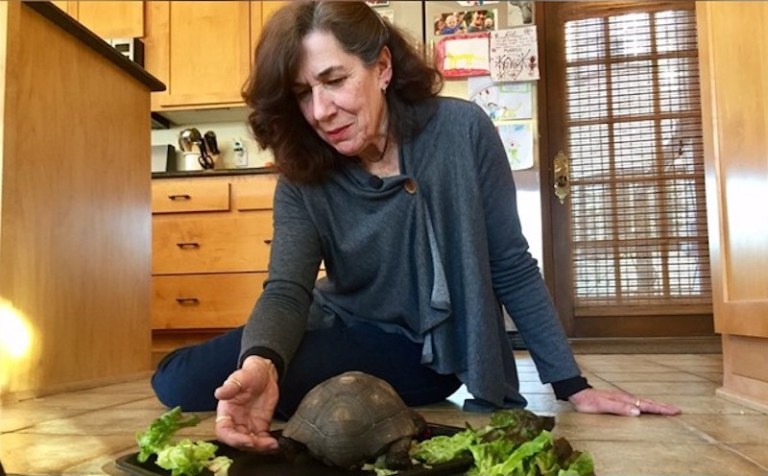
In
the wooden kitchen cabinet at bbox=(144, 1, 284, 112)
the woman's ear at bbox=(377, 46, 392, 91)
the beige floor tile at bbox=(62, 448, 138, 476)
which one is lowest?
the beige floor tile at bbox=(62, 448, 138, 476)

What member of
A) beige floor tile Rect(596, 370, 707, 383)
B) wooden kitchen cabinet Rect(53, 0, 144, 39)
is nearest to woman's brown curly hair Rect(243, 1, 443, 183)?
beige floor tile Rect(596, 370, 707, 383)

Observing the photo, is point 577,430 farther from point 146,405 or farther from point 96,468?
point 146,405

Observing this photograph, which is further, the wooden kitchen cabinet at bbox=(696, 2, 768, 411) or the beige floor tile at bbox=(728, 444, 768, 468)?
the wooden kitchen cabinet at bbox=(696, 2, 768, 411)

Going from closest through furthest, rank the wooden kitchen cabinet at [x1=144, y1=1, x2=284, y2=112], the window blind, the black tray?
1. the black tray
2. the window blind
3. the wooden kitchen cabinet at [x1=144, y1=1, x2=284, y2=112]

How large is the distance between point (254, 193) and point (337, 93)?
2024 millimetres

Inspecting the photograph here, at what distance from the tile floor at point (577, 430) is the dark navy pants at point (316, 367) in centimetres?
5

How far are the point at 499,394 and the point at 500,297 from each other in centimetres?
19

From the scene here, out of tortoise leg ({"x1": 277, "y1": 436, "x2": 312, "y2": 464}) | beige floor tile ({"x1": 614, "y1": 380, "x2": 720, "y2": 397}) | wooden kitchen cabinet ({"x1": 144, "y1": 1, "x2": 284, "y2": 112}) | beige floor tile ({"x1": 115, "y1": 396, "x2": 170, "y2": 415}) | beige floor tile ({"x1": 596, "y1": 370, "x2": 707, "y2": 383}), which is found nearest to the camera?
tortoise leg ({"x1": 277, "y1": 436, "x2": 312, "y2": 464})

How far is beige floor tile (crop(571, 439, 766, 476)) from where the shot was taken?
0.85 metres

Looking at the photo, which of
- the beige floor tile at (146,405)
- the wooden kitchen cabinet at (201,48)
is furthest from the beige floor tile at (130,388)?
the wooden kitchen cabinet at (201,48)

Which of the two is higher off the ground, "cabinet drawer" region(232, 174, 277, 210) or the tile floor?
"cabinet drawer" region(232, 174, 277, 210)

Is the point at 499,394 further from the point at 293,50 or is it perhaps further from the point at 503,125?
the point at 503,125

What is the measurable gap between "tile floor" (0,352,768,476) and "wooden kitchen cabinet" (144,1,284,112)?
201cm

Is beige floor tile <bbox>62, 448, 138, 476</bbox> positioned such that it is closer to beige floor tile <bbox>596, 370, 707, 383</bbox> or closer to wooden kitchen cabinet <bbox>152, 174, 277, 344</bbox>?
beige floor tile <bbox>596, 370, 707, 383</bbox>
